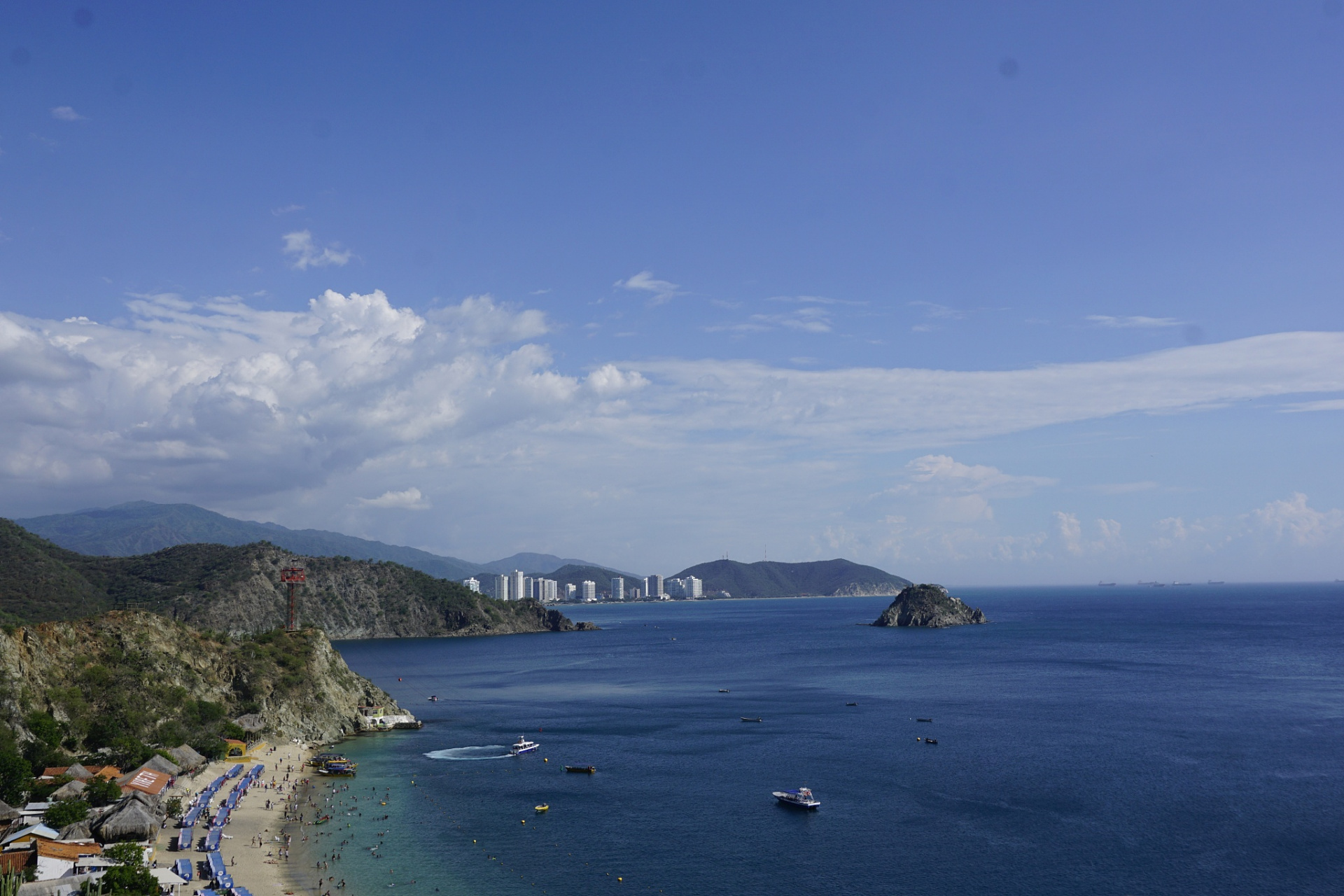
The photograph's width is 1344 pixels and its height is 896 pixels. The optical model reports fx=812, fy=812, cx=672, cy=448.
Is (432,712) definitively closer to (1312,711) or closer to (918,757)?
(918,757)

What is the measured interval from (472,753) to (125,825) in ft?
122

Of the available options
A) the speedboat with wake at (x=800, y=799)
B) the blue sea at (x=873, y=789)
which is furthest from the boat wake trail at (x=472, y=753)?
the speedboat with wake at (x=800, y=799)

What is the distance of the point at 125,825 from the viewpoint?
51906mm

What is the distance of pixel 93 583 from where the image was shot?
188 meters

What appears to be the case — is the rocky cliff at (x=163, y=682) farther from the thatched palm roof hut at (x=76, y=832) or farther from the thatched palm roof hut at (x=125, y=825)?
the thatched palm roof hut at (x=76, y=832)

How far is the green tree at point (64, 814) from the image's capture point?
50188 millimetres

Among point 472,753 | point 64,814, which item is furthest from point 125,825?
point 472,753

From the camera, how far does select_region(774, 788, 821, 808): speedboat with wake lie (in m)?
63.8

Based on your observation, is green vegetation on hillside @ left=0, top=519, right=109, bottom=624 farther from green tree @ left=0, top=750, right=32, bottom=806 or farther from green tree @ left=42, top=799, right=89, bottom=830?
green tree @ left=42, top=799, right=89, bottom=830

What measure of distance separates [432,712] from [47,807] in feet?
198

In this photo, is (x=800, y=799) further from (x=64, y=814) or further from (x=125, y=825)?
(x=64, y=814)

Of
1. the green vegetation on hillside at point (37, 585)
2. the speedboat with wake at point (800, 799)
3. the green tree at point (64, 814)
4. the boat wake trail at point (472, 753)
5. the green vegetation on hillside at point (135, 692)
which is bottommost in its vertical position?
the boat wake trail at point (472, 753)

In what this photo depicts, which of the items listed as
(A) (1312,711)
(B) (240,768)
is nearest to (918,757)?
(A) (1312,711)

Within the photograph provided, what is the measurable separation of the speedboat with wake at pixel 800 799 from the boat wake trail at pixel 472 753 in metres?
31.5
